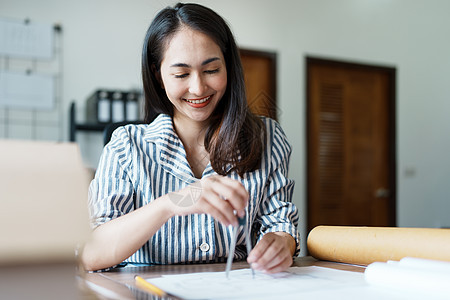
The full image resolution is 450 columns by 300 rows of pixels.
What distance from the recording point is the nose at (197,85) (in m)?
1.07

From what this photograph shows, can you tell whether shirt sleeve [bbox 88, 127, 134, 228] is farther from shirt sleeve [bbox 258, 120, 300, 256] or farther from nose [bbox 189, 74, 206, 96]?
shirt sleeve [bbox 258, 120, 300, 256]

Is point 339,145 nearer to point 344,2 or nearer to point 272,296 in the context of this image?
point 344,2

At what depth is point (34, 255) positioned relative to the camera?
40 cm

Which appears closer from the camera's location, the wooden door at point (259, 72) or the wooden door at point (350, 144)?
the wooden door at point (259, 72)

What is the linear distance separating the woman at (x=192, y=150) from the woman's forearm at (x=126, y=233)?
1 cm

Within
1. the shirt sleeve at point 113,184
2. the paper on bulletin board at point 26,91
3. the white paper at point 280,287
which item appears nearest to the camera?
the white paper at point 280,287

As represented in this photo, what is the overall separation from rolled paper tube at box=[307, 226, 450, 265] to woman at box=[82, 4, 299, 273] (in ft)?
0.25

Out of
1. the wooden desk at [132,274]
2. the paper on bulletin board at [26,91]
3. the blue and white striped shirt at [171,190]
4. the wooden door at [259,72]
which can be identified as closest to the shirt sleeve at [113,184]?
the blue and white striped shirt at [171,190]

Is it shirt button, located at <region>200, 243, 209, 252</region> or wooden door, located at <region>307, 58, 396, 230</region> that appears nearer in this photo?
shirt button, located at <region>200, 243, 209, 252</region>

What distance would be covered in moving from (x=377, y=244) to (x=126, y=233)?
1.45 ft

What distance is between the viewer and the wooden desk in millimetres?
641

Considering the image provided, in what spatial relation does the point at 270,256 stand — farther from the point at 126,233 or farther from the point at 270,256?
the point at 126,233

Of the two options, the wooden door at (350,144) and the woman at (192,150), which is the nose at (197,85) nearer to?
the woman at (192,150)

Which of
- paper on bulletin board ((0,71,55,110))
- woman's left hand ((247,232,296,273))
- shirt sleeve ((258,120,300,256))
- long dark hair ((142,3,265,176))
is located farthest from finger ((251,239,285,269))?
paper on bulletin board ((0,71,55,110))
